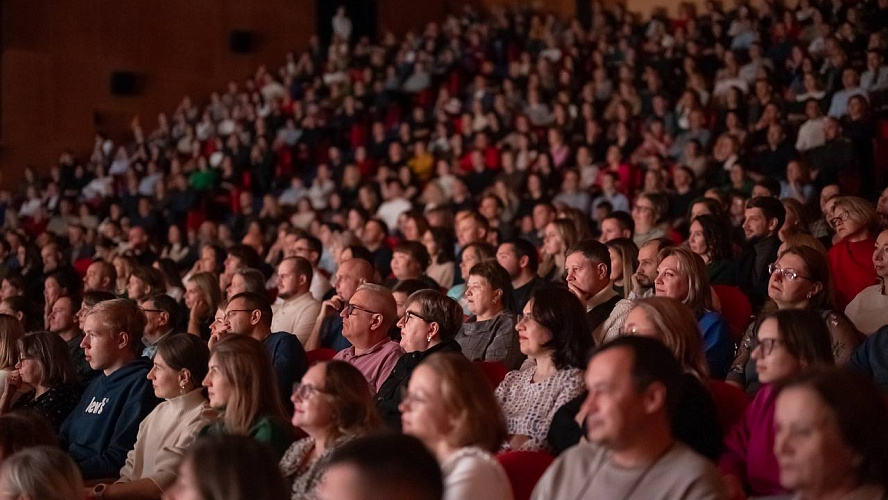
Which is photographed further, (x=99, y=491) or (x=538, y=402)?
(x=99, y=491)

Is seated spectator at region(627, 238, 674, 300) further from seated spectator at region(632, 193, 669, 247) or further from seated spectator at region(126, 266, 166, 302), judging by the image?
seated spectator at region(126, 266, 166, 302)

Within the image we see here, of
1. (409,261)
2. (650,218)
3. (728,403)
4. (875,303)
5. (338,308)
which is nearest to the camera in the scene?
(728,403)

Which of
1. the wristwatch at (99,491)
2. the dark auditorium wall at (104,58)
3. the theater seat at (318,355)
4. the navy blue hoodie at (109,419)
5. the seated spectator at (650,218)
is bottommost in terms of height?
the wristwatch at (99,491)

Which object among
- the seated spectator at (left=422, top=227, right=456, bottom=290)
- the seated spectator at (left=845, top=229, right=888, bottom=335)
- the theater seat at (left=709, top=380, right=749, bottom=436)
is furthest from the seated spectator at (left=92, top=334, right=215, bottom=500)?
the seated spectator at (left=422, top=227, right=456, bottom=290)

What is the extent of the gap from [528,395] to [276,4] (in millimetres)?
13242

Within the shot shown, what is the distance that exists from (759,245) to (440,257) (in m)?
2.01

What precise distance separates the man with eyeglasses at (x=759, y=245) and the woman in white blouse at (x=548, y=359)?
1891 millimetres

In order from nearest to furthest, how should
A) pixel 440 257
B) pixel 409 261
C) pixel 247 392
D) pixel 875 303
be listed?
pixel 247 392 → pixel 875 303 → pixel 409 261 → pixel 440 257

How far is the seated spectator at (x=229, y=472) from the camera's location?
2.04 meters

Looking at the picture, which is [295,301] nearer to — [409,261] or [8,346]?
[409,261]

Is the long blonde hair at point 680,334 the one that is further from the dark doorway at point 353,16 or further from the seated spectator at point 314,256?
the dark doorway at point 353,16

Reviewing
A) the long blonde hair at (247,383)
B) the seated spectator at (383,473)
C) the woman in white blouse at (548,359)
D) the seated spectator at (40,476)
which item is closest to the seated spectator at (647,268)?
the woman in white blouse at (548,359)

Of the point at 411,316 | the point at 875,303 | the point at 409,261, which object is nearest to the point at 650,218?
the point at 409,261

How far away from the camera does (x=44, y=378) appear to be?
4.10 m
